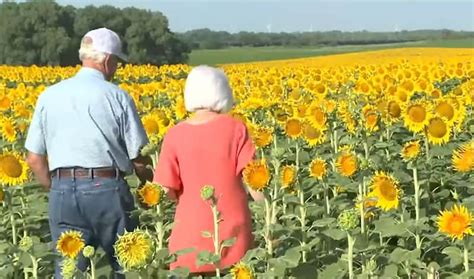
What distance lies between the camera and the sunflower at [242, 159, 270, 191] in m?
3.27

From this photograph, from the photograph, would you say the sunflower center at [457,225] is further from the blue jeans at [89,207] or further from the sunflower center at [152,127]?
the sunflower center at [152,127]

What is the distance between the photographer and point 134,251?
8.11 feet

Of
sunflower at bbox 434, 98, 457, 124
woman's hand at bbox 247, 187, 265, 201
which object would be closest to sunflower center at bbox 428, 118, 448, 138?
sunflower at bbox 434, 98, 457, 124

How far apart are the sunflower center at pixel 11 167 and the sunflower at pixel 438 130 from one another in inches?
90.1

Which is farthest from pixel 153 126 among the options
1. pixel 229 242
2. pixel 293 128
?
pixel 229 242

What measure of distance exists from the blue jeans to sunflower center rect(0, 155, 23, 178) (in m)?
0.62

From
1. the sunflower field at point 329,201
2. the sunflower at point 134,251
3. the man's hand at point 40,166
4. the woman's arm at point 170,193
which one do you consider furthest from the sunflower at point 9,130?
the sunflower at point 134,251

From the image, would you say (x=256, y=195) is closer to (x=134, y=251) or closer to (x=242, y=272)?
(x=242, y=272)

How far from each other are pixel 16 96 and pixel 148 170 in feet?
21.9

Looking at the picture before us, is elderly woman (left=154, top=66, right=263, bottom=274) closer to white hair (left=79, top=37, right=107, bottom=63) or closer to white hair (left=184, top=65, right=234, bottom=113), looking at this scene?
white hair (left=184, top=65, right=234, bottom=113)

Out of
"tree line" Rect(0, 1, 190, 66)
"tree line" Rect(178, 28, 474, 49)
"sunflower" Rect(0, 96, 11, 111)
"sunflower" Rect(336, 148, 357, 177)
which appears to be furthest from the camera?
"tree line" Rect(178, 28, 474, 49)

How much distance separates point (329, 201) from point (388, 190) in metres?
1.65

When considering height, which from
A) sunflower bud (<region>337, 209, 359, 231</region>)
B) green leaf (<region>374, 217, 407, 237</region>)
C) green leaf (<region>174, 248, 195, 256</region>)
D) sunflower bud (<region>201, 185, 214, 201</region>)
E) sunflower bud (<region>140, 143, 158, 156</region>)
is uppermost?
sunflower bud (<region>201, 185, 214, 201</region>)

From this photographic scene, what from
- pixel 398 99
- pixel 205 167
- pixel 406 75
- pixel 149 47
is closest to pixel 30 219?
pixel 205 167
